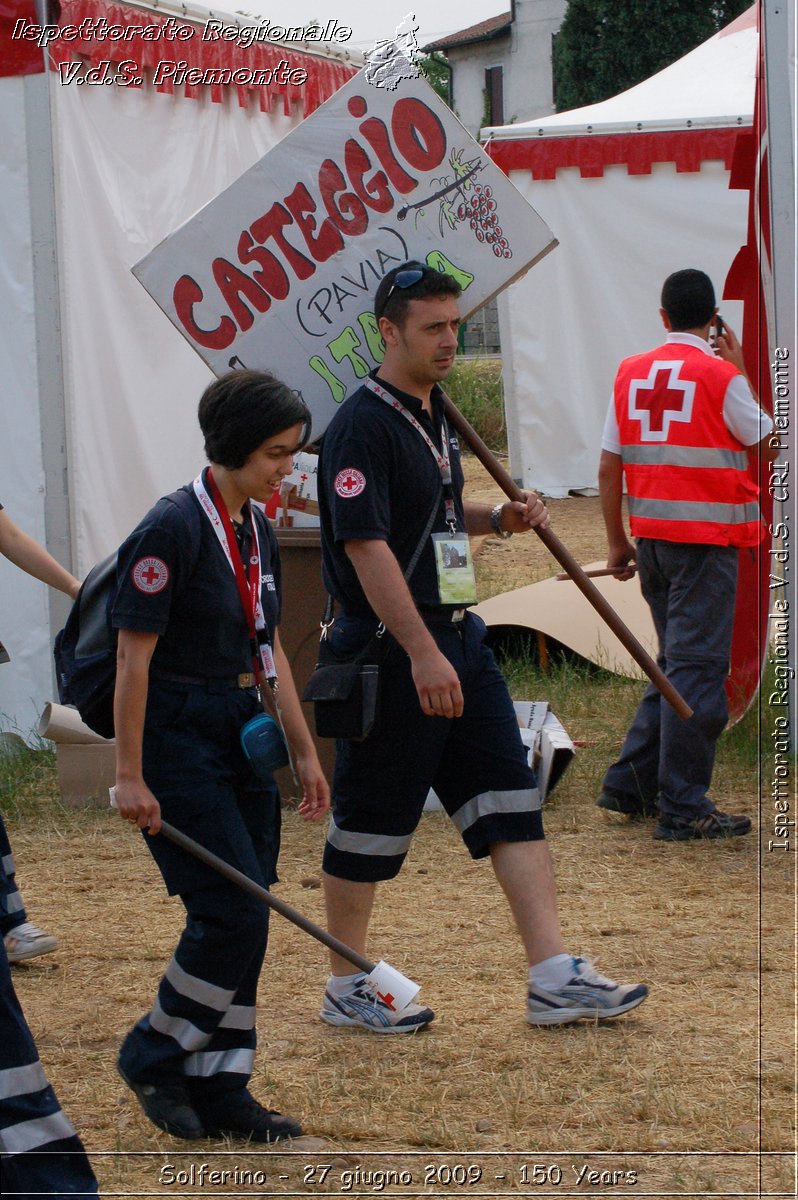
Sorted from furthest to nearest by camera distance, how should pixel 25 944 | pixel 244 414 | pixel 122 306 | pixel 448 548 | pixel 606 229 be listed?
pixel 606 229 → pixel 122 306 → pixel 25 944 → pixel 448 548 → pixel 244 414

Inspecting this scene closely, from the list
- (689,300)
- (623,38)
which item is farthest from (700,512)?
(623,38)

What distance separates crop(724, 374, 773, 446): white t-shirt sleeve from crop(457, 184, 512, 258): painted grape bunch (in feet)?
4.49

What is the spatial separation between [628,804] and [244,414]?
310 centimetres

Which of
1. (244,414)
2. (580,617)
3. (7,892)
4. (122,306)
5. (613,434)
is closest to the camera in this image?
(244,414)

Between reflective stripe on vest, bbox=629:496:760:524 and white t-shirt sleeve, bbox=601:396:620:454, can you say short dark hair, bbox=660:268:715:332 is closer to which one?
white t-shirt sleeve, bbox=601:396:620:454

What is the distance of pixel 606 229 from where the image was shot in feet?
43.9

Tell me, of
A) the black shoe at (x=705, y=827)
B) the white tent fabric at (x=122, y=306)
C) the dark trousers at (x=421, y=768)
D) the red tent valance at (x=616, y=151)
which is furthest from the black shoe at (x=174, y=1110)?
the red tent valance at (x=616, y=151)

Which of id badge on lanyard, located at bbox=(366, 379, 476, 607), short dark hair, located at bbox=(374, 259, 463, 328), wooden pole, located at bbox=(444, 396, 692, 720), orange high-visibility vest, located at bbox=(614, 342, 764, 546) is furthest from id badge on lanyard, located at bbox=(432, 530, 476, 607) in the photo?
orange high-visibility vest, located at bbox=(614, 342, 764, 546)

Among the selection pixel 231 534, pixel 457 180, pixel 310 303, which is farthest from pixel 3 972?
pixel 457 180

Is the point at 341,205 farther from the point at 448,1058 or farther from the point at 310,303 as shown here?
the point at 448,1058

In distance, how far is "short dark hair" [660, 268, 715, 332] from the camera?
17.8 ft

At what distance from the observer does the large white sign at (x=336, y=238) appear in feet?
14.0

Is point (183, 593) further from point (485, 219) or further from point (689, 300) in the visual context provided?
point (689, 300)

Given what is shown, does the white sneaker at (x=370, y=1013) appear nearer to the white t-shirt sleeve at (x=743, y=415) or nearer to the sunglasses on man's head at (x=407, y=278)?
the sunglasses on man's head at (x=407, y=278)
